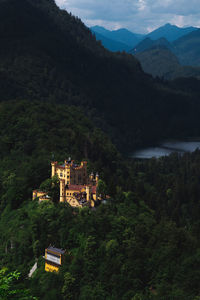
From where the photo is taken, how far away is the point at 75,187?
7088 centimetres

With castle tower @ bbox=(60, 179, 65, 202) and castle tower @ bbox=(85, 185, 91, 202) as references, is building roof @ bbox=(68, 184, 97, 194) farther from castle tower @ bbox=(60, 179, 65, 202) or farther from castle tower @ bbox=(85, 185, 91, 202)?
castle tower @ bbox=(85, 185, 91, 202)

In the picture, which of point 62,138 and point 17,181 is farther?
point 62,138

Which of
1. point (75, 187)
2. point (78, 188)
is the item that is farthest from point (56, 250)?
point (75, 187)

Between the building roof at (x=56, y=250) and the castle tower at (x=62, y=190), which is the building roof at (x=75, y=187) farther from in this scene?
the building roof at (x=56, y=250)

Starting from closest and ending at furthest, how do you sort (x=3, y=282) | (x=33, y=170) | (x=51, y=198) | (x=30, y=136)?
(x=3, y=282) → (x=51, y=198) → (x=33, y=170) → (x=30, y=136)

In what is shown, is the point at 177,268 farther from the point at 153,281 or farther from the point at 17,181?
the point at 17,181

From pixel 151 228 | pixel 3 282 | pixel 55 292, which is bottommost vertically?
pixel 55 292

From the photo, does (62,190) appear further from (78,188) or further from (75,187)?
(78,188)

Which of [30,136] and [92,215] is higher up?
[30,136]

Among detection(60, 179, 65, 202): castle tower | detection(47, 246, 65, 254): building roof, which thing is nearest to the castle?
detection(60, 179, 65, 202): castle tower

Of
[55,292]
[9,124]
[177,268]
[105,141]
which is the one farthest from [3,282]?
[105,141]

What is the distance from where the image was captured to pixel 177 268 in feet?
195

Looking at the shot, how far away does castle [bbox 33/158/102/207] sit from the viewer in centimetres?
6950

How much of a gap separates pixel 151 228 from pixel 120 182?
35.0m
